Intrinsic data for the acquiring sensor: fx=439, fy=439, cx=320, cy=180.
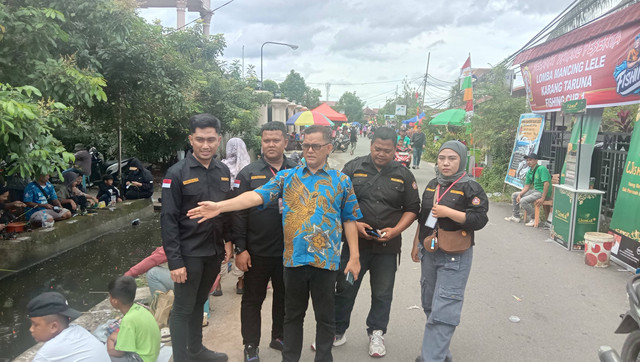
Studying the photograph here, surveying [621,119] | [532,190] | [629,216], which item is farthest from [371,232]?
[621,119]

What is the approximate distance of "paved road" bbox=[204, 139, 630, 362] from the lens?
3.68 meters

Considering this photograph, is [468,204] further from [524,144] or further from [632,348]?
[524,144]

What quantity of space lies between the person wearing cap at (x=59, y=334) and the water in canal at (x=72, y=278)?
1995mm

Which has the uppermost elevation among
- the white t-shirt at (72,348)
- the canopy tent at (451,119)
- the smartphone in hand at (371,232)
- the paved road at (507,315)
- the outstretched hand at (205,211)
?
the canopy tent at (451,119)

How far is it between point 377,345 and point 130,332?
74.0 inches

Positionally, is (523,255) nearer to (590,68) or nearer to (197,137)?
(590,68)

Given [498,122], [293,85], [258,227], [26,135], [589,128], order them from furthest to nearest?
[293,85] < [498,122] < [589,128] < [26,135] < [258,227]

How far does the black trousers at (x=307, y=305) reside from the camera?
9.68 ft

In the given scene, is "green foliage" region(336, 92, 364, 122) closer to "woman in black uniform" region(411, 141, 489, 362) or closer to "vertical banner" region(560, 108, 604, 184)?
"vertical banner" region(560, 108, 604, 184)

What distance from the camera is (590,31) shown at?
774cm

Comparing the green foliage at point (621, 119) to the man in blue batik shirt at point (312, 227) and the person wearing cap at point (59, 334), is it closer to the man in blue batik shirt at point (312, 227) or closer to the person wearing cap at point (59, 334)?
the man in blue batik shirt at point (312, 227)

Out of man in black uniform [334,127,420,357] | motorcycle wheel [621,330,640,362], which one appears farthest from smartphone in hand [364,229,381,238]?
motorcycle wheel [621,330,640,362]

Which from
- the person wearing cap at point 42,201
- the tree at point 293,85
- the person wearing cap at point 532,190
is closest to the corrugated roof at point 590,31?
the person wearing cap at point 532,190

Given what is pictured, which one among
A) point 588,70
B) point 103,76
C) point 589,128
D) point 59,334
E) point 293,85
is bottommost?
point 59,334
